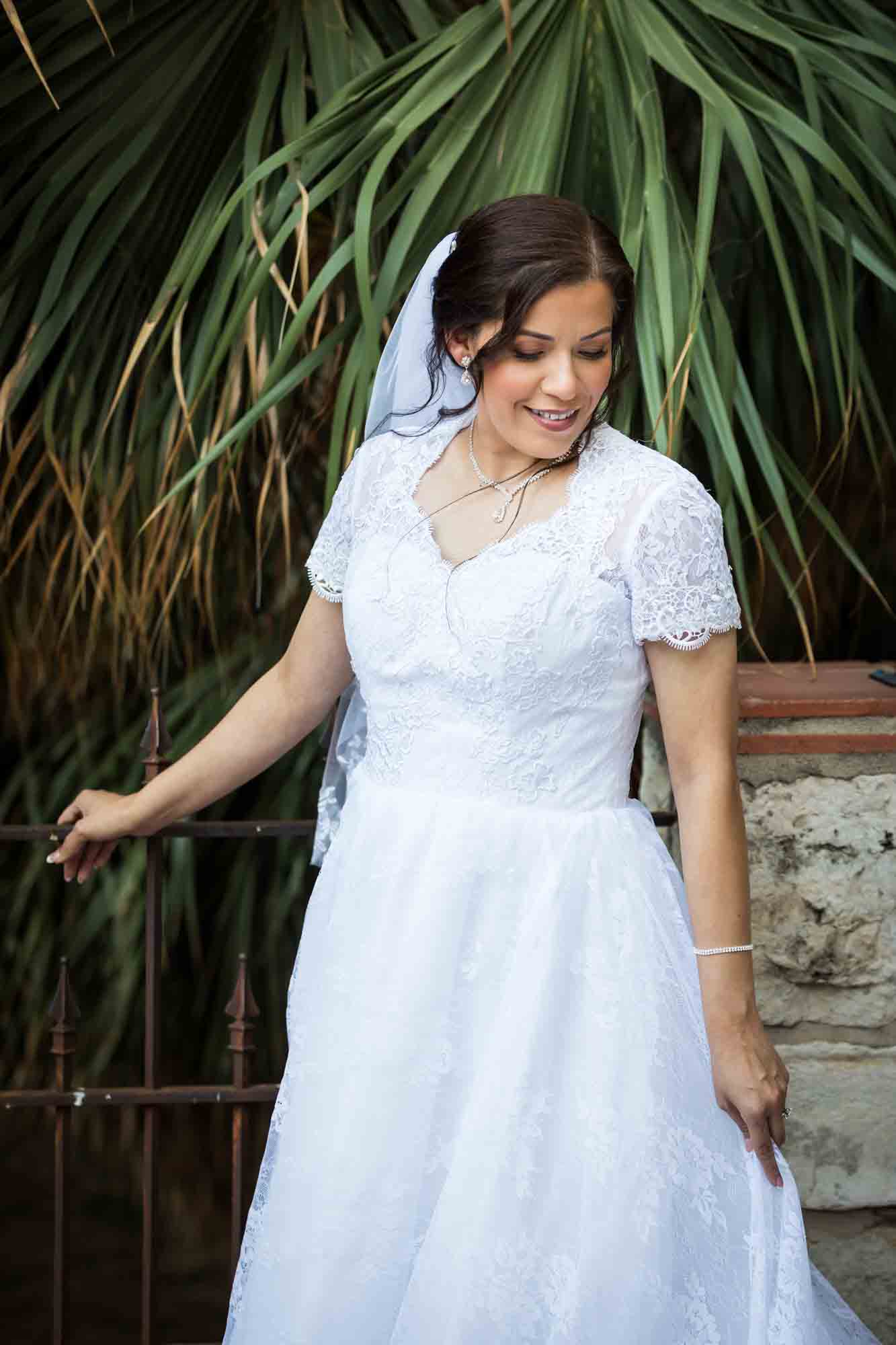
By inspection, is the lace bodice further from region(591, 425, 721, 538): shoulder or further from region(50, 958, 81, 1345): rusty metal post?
region(50, 958, 81, 1345): rusty metal post

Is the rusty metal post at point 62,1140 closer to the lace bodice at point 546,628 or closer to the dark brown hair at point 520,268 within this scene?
the lace bodice at point 546,628

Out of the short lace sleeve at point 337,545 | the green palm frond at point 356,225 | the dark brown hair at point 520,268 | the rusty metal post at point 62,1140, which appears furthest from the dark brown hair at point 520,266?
the rusty metal post at point 62,1140

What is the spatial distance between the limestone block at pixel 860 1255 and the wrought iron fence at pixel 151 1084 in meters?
0.55

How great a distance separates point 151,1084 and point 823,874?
93 centimetres

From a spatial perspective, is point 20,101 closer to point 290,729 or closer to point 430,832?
point 290,729

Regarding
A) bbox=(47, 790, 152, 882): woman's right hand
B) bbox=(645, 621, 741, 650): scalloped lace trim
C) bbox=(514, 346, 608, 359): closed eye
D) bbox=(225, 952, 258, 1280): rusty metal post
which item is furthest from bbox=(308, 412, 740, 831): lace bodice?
bbox=(225, 952, 258, 1280): rusty metal post

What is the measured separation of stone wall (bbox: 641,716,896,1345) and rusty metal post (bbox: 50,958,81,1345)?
35.8 inches

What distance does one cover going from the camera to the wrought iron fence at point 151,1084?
205 centimetres

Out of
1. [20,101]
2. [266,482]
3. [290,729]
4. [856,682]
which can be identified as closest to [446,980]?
[290,729]

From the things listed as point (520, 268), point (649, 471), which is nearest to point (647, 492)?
point (649, 471)

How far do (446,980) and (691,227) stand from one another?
124 centimetres

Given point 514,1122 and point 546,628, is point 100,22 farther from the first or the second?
point 514,1122

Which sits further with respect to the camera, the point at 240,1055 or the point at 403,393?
the point at 240,1055

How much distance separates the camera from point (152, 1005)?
2066 millimetres
